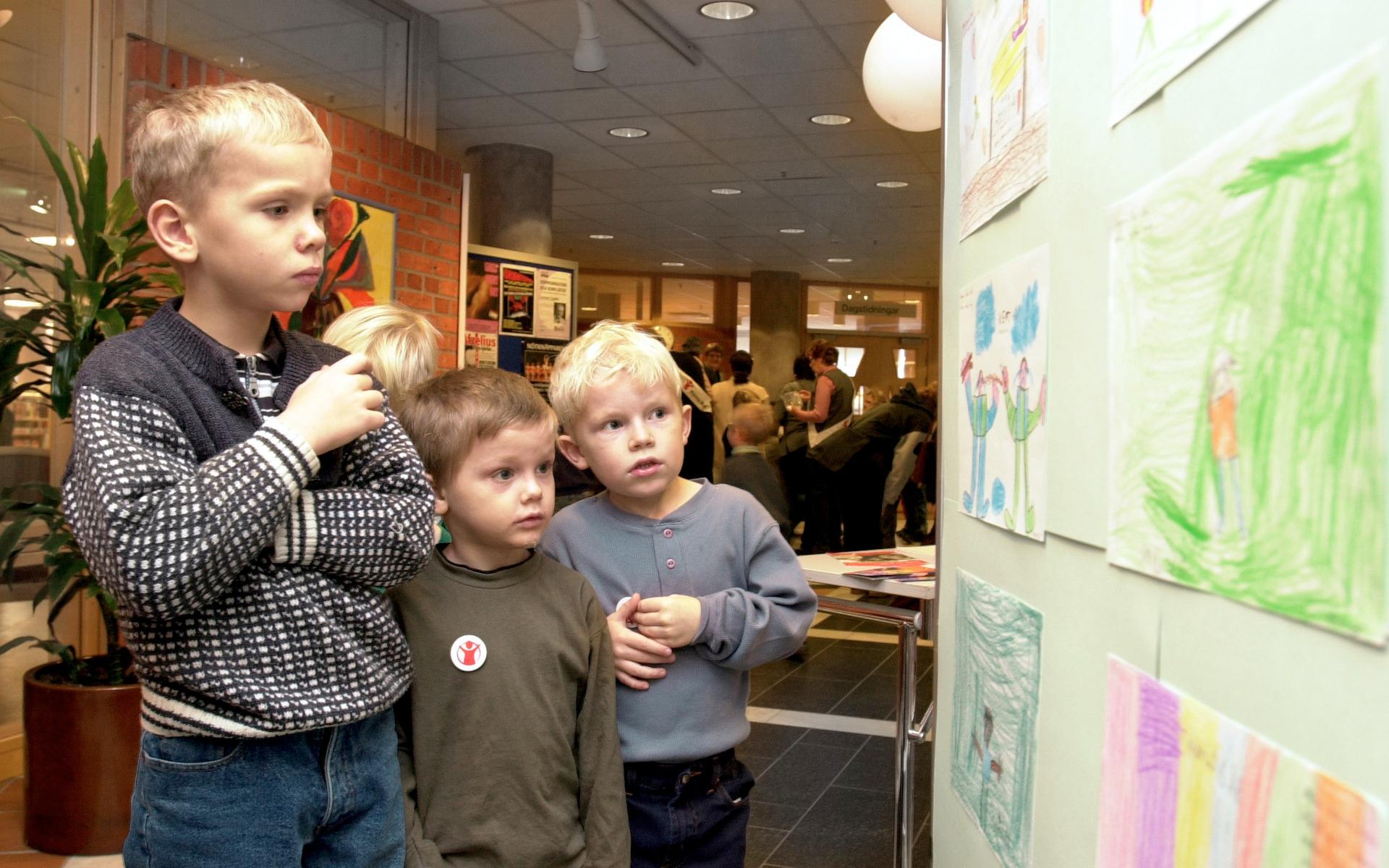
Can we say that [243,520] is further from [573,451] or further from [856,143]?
[856,143]

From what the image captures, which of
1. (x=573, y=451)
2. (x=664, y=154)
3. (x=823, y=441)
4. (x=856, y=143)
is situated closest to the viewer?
(x=573, y=451)

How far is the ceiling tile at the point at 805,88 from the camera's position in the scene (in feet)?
20.2

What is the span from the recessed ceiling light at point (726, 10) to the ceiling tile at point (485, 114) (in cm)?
185

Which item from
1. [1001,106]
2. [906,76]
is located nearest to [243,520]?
[1001,106]

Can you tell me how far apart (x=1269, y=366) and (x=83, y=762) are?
2.92 metres

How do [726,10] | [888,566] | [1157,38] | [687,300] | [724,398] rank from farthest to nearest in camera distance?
[687,300] → [724,398] → [726,10] → [888,566] → [1157,38]

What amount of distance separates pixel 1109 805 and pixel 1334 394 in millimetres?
413

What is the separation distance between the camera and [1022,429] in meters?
1.04

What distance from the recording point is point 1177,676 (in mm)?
695

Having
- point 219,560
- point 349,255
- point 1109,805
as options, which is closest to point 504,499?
point 219,560

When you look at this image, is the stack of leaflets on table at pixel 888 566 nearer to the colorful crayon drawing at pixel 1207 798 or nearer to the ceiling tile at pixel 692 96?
the colorful crayon drawing at pixel 1207 798

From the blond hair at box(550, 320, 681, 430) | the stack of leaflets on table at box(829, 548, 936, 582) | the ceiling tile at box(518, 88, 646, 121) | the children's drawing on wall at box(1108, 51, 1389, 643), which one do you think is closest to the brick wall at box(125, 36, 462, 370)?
the ceiling tile at box(518, 88, 646, 121)

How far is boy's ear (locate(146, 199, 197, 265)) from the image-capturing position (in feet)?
3.47

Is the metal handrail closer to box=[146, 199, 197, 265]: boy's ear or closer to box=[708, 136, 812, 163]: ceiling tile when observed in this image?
box=[146, 199, 197, 265]: boy's ear
